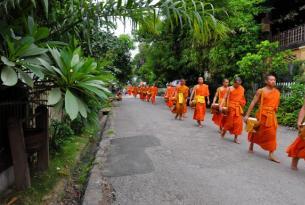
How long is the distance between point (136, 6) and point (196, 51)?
18401mm

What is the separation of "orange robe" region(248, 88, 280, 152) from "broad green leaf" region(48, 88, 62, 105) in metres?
5.01

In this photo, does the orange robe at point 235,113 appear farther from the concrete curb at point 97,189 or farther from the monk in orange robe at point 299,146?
the concrete curb at point 97,189

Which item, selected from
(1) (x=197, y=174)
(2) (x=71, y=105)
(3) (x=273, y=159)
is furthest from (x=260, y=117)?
(2) (x=71, y=105)

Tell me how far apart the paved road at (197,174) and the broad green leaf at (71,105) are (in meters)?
1.82

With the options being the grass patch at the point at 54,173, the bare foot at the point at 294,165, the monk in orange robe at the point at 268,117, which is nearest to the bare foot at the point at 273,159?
the monk in orange robe at the point at 268,117

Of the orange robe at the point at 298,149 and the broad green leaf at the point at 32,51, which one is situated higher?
the broad green leaf at the point at 32,51

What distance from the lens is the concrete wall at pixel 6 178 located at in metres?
4.61

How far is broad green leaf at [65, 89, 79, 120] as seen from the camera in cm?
329

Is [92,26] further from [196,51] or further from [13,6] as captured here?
[196,51]

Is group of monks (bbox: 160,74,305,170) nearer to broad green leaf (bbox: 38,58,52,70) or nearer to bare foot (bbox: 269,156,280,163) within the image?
bare foot (bbox: 269,156,280,163)

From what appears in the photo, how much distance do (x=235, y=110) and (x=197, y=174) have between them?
4.16 meters

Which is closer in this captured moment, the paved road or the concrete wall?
the concrete wall

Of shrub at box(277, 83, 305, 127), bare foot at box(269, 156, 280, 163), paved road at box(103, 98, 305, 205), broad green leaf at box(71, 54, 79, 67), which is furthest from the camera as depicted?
shrub at box(277, 83, 305, 127)

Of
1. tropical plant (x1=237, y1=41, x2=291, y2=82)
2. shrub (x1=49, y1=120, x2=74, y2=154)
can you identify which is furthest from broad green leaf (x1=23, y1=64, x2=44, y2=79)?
tropical plant (x1=237, y1=41, x2=291, y2=82)
